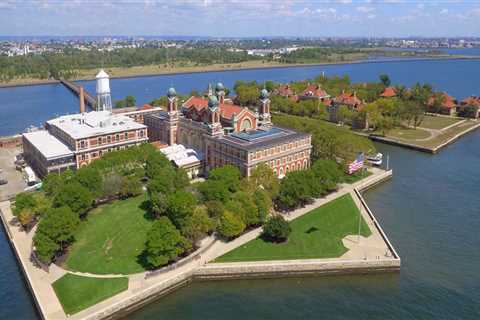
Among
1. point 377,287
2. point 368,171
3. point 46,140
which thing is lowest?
point 377,287

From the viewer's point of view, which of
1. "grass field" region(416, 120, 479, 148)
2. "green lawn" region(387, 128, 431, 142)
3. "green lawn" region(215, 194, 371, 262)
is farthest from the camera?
"green lawn" region(387, 128, 431, 142)

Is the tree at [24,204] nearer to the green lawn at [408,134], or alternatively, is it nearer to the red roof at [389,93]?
the green lawn at [408,134]

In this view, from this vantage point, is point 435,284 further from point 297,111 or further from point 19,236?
point 297,111

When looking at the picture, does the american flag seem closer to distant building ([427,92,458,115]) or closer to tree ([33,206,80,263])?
tree ([33,206,80,263])

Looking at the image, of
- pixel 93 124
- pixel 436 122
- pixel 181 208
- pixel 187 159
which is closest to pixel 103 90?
pixel 93 124

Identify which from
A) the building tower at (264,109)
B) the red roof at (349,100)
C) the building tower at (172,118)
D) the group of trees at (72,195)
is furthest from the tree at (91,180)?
the red roof at (349,100)

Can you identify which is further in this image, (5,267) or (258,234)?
(258,234)

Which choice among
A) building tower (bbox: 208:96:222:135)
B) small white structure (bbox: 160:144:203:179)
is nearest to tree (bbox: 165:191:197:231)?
small white structure (bbox: 160:144:203:179)

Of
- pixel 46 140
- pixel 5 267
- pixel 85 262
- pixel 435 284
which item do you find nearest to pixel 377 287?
pixel 435 284
